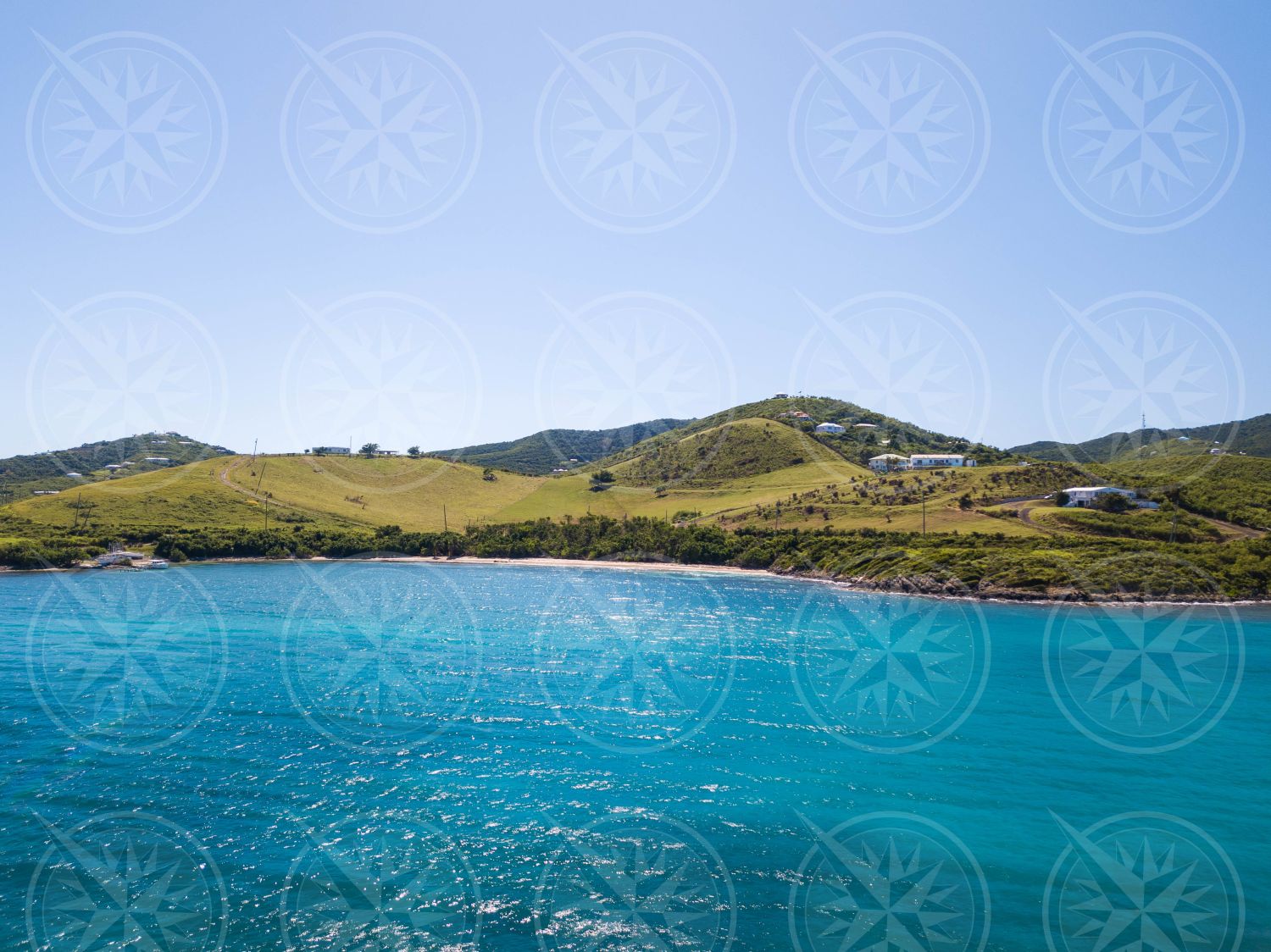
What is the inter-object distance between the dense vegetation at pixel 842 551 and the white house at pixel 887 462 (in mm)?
61240

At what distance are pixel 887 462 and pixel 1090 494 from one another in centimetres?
6303

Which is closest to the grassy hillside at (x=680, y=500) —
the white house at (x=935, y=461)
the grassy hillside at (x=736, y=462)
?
the grassy hillside at (x=736, y=462)

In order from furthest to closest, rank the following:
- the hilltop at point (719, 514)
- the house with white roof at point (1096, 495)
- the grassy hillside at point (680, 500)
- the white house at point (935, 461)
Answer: the white house at point (935, 461)
the house with white roof at point (1096, 495)
the grassy hillside at point (680, 500)
the hilltop at point (719, 514)

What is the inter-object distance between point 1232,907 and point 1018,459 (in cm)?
18360

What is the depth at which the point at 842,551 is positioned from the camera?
109 metres

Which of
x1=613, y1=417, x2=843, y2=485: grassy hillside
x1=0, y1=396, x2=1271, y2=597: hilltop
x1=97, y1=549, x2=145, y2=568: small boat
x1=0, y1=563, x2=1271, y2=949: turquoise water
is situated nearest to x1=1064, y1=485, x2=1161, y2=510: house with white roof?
x1=0, y1=396, x2=1271, y2=597: hilltop

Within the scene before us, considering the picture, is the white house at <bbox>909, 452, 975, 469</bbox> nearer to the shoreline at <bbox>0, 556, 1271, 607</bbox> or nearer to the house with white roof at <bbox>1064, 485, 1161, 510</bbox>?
the house with white roof at <bbox>1064, 485, 1161, 510</bbox>

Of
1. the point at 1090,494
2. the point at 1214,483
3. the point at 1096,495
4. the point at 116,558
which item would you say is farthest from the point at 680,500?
the point at 116,558

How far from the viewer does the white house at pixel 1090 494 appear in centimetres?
11714

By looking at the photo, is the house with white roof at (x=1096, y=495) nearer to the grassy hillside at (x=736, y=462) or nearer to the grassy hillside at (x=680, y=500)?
the grassy hillside at (x=680, y=500)

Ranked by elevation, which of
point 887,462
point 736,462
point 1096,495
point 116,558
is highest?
point 736,462

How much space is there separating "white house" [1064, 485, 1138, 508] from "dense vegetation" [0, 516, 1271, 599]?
2208 cm

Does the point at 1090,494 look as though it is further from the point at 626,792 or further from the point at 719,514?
the point at 626,792

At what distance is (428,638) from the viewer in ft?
191
